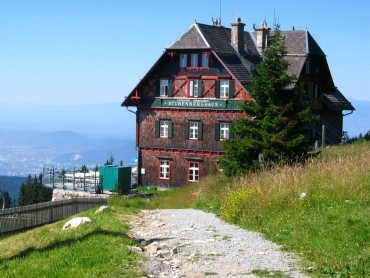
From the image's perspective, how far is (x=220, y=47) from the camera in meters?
43.2

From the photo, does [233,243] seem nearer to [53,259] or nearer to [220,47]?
[53,259]

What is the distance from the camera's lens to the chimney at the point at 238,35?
45.2 meters

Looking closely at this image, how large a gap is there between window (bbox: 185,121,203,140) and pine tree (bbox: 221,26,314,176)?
16.0 meters

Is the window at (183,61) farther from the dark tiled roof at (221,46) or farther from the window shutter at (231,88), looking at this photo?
the window shutter at (231,88)

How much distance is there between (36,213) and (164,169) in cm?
1822

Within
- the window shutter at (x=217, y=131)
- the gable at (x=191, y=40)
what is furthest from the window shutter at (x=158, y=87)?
the window shutter at (x=217, y=131)

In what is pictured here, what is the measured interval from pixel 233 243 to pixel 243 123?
14.1 metres

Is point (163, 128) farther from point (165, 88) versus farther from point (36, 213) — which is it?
point (36, 213)

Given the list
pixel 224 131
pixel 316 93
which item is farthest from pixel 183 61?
pixel 316 93

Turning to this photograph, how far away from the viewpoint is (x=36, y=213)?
1084 inches

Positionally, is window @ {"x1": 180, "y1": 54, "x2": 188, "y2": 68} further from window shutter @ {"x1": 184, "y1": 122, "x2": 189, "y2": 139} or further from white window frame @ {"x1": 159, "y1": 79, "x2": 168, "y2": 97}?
window shutter @ {"x1": 184, "y1": 122, "x2": 189, "y2": 139}

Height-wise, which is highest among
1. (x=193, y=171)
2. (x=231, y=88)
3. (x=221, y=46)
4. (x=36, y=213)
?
(x=221, y=46)

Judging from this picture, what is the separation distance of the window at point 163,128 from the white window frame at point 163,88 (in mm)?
1940

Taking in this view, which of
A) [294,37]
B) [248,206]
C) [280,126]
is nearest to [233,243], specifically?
[248,206]
